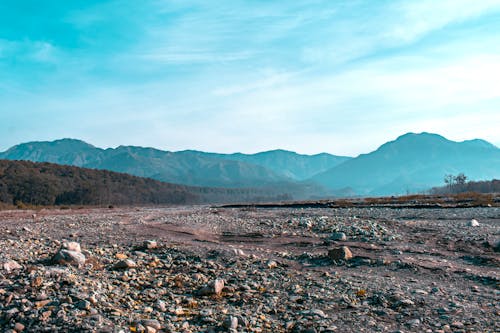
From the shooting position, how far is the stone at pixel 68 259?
11273mm

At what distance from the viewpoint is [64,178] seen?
97.3 m

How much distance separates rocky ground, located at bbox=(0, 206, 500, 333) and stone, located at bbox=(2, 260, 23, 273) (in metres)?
0.04

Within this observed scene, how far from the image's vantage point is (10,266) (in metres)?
10.7

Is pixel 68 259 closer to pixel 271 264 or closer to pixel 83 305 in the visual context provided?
pixel 83 305

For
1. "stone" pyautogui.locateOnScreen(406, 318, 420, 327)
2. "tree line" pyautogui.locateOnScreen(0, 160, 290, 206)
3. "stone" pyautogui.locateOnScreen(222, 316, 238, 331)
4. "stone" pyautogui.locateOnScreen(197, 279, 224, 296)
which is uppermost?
"tree line" pyautogui.locateOnScreen(0, 160, 290, 206)

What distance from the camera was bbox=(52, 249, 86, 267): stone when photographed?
11.3 m

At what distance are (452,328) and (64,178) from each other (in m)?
98.4

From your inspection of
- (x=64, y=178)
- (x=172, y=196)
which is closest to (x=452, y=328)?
(x=64, y=178)

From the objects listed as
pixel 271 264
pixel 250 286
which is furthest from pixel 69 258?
pixel 271 264

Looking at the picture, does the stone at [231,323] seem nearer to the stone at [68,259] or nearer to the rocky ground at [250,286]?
the rocky ground at [250,286]

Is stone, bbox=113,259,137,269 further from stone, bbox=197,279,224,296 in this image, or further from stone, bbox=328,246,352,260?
stone, bbox=328,246,352,260

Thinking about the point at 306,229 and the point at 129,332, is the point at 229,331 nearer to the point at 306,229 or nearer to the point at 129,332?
the point at 129,332

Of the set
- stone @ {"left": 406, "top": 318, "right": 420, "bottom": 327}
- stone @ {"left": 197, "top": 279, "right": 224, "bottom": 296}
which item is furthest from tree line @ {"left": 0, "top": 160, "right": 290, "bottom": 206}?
stone @ {"left": 406, "top": 318, "right": 420, "bottom": 327}

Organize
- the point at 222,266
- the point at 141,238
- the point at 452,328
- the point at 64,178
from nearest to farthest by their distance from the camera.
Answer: the point at 452,328, the point at 222,266, the point at 141,238, the point at 64,178
